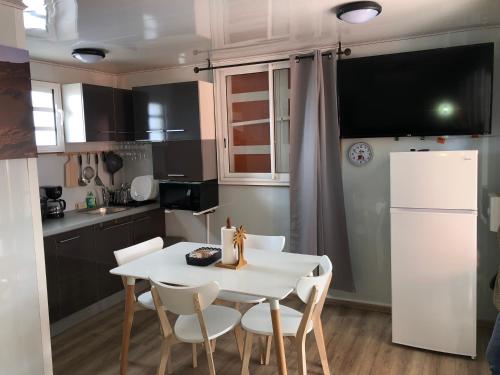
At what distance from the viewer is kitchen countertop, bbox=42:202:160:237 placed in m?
3.50

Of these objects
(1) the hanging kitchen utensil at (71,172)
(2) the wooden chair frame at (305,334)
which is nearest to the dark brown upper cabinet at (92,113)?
(1) the hanging kitchen utensil at (71,172)

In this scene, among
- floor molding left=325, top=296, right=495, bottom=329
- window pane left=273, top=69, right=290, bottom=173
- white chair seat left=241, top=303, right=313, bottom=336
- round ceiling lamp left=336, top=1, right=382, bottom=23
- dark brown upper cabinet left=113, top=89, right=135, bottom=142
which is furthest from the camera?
dark brown upper cabinet left=113, top=89, right=135, bottom=142

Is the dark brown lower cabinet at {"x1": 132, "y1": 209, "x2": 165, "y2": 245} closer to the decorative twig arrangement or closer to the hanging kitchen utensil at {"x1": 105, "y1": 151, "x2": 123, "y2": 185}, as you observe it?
the hanging kitchen utensil at {"x1": 105, "y1": 151, "x2": 123, "y2": 185}

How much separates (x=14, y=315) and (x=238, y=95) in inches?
109

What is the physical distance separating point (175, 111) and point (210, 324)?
2.30 metres

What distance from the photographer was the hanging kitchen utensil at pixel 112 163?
15.6 feet

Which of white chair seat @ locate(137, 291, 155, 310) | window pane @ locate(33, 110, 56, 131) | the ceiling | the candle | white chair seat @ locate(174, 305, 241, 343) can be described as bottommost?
white chair seat @ locate(174, 305, 241, 343)

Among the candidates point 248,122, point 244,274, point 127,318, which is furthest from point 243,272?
point 248,122

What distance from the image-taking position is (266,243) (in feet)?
10.8

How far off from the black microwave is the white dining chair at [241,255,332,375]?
1627 mm

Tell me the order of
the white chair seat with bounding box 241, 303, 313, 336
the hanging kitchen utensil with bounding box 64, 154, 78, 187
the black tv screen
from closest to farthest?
the white chair seat with bounding box 241, 303, 313, 336
the black tv screen
the hanging kitchen utensil with bounding box 64, 154, 78, 187

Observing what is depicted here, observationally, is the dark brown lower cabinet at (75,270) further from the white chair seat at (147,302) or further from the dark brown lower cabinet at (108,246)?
the white chair seat at (147,302)

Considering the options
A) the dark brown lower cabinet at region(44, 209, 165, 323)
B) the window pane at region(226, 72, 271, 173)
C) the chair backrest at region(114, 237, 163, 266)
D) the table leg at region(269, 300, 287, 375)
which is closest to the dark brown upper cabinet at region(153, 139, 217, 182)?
the window pane at region(226, 72, 271, 173)

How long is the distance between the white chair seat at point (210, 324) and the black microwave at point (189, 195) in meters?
1.59
